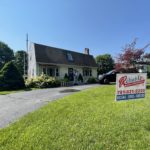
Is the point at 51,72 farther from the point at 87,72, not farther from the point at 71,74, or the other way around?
the point at 87,72

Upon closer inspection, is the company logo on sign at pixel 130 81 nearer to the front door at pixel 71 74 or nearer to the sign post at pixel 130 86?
the sign post at pixel 130 86

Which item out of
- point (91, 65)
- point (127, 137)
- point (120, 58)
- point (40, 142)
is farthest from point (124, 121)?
point (91, 65)

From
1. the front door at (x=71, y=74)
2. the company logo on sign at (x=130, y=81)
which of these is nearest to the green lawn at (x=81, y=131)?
the company logo on sign at (x=130, y=81)

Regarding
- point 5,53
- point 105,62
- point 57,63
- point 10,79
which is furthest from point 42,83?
point 5,53

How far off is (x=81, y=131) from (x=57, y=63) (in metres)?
21.3

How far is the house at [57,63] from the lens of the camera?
80.6 ft

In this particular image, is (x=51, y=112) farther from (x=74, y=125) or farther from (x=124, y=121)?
(x=124, y=121)

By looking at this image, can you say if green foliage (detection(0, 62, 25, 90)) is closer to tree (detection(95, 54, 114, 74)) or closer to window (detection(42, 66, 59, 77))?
window (detection(42, 66, 59, 77))

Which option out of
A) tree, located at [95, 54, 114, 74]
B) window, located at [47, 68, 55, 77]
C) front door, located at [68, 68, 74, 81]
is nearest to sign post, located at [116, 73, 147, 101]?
window, located at [47, 68, 55, 77]

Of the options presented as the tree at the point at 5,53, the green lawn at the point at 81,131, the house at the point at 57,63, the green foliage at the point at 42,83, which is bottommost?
the green lawn at the point at 81,131

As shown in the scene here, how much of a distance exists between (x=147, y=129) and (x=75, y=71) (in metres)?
24.0

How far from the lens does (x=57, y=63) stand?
25906 mm

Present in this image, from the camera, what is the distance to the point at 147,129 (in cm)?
523

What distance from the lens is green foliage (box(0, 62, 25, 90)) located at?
1905cm
